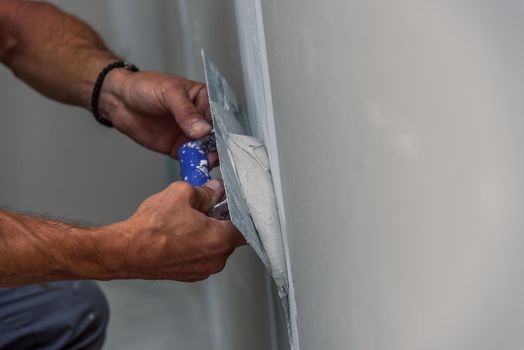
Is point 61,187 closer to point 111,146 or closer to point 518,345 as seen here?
point 111,146

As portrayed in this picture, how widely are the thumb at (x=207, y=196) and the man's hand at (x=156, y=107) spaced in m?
0.08

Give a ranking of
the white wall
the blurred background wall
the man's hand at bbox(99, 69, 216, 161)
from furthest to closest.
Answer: the blurred background wall → the man's hand at bbox(99, 69, 216, 161) → the white wall

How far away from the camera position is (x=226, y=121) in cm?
81

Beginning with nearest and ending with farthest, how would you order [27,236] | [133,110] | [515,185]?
[515,185] → [27,236] → [133,110]

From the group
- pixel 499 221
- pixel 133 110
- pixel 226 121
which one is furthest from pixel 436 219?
pixel 133 110

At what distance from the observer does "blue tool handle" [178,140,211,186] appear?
0.85 metres

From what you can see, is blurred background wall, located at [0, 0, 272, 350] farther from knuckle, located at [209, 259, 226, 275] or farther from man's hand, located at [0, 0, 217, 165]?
knuckle, located at [209, 259, 226, 275]

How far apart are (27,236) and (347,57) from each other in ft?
1.13

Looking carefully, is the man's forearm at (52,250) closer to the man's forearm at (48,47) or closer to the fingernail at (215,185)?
the fingernail at (215,185)

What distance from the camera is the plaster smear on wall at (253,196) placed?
688 mm

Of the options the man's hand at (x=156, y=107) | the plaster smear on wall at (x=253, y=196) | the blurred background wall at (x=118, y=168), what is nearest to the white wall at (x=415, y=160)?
the plaster smear on wall at (x=253, y=196)

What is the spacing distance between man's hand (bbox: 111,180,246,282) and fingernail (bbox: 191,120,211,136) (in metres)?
0.10

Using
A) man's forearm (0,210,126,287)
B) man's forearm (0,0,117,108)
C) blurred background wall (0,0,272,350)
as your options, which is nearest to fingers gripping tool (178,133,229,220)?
man's forearm (0,210,126,287)

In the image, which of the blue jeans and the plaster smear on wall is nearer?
the plaster smear on wall
